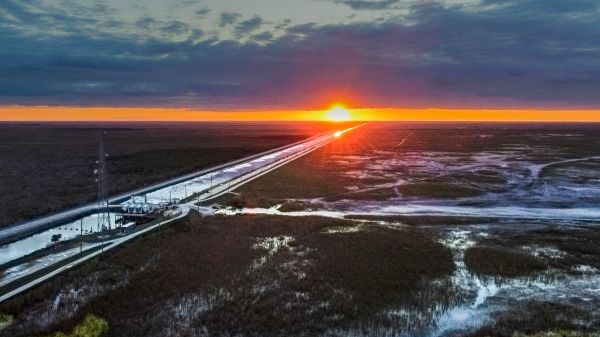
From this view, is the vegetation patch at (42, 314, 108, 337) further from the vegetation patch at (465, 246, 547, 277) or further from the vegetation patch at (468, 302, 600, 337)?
the vegetation patch at (465, 246, 547, 277)

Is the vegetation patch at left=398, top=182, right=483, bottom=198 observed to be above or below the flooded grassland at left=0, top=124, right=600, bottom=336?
below

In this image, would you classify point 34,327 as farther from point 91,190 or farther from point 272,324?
point 91,190

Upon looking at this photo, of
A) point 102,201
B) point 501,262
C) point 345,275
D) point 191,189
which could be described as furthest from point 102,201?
point 501,262

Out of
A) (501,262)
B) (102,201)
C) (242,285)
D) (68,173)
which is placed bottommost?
(68,173)

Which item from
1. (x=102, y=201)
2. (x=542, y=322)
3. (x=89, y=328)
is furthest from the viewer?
(x=102, y=201)

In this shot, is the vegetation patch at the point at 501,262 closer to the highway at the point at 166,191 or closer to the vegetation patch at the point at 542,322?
the vegetation patch at the point at 542,322

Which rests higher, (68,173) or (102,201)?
(102,201)

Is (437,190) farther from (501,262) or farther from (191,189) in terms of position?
(501,262)

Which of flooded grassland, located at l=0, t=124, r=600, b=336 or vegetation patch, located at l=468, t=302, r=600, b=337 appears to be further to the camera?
flooded grassland, located at l=0, t=124, r=600, b=336

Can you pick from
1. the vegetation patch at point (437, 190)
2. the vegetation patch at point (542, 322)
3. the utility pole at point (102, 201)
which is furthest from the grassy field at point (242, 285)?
the vegetation patch at point (437, 190)

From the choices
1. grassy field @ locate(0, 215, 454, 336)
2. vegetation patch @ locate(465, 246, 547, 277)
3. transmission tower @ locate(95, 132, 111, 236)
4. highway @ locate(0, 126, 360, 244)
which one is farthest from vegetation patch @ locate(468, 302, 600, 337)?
highway @ locate(0, 126, 360, 244)

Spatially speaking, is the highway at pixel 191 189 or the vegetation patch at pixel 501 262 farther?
the highway at pixel 191 189
